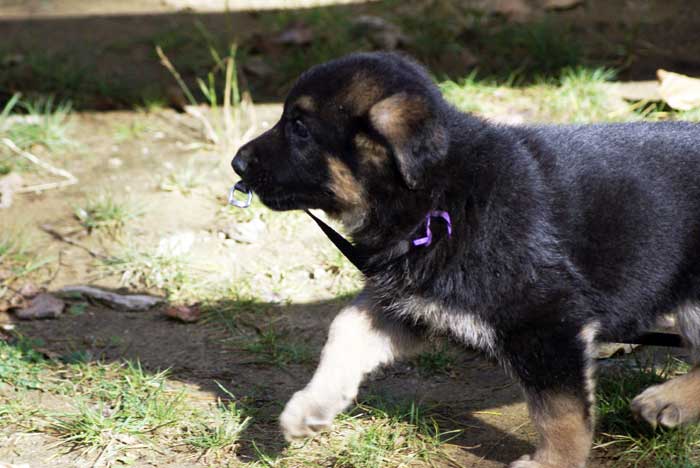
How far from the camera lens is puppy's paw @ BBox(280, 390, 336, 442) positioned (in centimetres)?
327

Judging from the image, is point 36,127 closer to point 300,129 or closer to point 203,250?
point 203,250

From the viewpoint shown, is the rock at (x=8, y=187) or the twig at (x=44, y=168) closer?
the rock at (x=8, y=187)

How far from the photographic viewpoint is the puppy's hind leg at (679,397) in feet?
11.3

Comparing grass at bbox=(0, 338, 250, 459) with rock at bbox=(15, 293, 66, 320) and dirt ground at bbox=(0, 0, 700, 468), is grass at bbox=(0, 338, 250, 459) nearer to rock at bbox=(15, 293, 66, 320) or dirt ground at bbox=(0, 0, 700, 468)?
dirt ground at bbox=(0, 0, 700, 468)

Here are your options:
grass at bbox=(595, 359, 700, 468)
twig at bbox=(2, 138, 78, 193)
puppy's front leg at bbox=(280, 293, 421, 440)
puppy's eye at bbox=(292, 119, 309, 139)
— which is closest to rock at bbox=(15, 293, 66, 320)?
twig at bbox=(2, 138, 78, 193)

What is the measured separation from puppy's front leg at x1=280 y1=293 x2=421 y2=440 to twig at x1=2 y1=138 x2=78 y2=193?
2.87m

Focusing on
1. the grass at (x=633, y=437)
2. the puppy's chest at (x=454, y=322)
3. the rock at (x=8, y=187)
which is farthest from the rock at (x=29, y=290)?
the grass at (x=633, y=437)

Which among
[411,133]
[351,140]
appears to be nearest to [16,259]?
[351,140]

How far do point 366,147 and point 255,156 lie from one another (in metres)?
0.45

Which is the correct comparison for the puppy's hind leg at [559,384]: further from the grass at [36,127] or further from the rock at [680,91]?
the grass at [36,127]

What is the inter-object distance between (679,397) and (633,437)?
226mm

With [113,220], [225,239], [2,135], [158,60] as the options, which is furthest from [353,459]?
[158,60]

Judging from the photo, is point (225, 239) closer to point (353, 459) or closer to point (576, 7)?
point (353, 459)

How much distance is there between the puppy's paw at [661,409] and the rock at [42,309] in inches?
109
